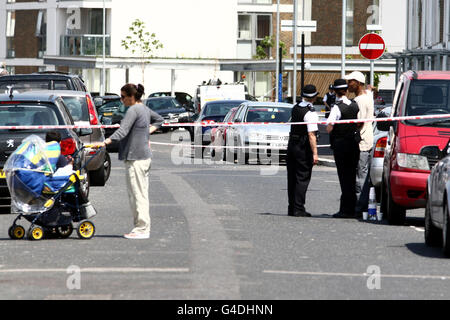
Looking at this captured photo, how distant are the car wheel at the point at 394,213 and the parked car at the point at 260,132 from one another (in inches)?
492

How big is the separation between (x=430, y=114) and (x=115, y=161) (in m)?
15.3

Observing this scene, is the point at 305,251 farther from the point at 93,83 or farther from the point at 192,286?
the point at 93,83

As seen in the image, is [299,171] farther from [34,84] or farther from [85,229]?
[34,84]

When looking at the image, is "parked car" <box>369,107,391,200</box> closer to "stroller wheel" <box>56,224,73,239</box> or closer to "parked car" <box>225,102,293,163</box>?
"stroller wheel" <box>56,224,73,239</box>

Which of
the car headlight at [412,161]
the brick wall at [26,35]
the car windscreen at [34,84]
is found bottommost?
the car headlight at [412,161]

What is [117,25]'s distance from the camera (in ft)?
260

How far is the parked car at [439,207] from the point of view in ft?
39.3

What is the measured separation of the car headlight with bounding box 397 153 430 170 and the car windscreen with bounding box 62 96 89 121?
290 inches

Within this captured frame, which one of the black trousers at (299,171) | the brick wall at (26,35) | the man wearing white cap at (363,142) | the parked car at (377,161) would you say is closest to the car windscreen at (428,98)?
the man wearing white cap at (363,142)

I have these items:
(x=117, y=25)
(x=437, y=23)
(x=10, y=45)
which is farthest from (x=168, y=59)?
(x=437, y=23)

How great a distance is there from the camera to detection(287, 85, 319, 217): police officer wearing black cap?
54.0ft

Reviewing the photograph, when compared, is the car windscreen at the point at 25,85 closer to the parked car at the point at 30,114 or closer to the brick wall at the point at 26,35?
the parked car at the point at 30,114

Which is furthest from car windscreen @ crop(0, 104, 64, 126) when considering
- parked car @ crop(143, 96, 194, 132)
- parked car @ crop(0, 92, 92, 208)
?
parked car @ crop(143, 96, 194, 132)
